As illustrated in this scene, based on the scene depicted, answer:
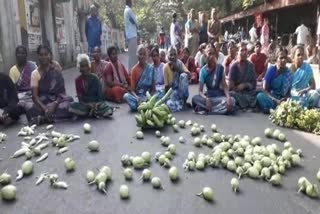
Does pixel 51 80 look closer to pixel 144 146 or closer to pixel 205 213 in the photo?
pixel 144 146

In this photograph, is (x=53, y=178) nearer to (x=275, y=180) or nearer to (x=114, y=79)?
(x=275, y=180)

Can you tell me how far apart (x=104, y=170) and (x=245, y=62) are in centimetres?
425

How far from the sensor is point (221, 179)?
3.99 metres

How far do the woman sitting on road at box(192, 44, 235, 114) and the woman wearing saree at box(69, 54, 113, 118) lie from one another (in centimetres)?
166

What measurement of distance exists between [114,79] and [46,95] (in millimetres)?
1971

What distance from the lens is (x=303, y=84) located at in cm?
675

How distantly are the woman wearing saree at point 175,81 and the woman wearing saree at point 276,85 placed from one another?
4.50 ft

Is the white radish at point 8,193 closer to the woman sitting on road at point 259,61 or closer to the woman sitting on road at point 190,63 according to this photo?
the woman sitting on road at point 259,61

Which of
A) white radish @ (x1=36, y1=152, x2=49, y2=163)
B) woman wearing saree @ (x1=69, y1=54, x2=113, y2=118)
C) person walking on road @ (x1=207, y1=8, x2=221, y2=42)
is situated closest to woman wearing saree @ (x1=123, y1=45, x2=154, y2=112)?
woman wearing saree @ (x1=69, y1=54, x2=113, y2=118)

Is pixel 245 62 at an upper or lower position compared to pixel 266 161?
upper

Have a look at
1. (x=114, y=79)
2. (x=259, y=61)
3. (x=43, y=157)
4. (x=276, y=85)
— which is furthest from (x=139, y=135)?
(x=259, y=61)

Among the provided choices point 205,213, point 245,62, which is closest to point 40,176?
point 205,213

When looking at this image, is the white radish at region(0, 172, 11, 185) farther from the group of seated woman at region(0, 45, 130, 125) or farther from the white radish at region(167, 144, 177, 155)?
the group of seated woman at region(0, 45, 130, 125)

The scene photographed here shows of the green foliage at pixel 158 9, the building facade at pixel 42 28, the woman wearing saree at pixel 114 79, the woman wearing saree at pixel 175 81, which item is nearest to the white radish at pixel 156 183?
the woman wearing saree at pixel 175 81
